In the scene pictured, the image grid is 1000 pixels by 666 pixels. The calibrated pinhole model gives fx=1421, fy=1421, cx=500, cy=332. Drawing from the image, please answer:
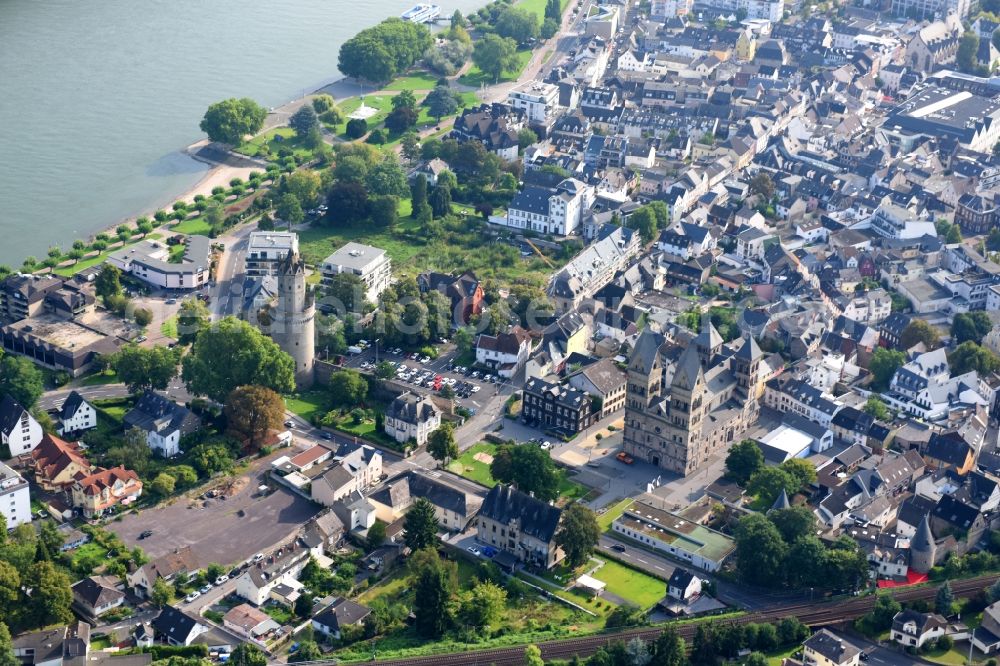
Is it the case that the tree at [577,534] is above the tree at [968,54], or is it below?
below

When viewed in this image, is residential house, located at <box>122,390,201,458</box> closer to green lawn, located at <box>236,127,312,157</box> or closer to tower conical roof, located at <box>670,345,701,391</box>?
tower conical roof, located at <box>670,345,701,391</box>

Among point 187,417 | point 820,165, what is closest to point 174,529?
point 187,417

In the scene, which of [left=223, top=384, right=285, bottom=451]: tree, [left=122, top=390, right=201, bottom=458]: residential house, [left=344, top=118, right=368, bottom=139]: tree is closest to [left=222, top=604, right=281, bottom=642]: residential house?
[left=223, top=384, right=285, bottom=451]: tree

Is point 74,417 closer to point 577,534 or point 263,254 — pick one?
point 263,254

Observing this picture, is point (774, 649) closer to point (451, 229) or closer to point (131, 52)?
point (451, 229)

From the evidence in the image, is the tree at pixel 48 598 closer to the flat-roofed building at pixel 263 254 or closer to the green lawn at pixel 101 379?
the green lawn at pixel 101 379

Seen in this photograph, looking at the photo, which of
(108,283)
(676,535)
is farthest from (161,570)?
(108,283)

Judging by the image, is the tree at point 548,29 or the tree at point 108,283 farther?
the tree at point 548,29

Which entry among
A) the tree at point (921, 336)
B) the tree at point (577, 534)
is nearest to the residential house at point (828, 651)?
the tree at point (577, 534)
